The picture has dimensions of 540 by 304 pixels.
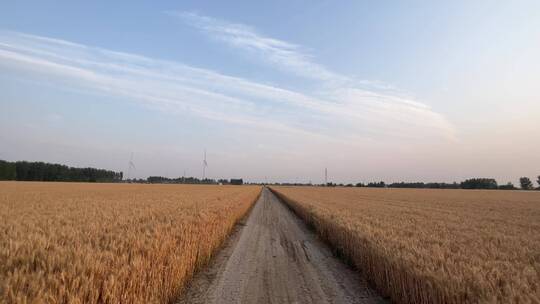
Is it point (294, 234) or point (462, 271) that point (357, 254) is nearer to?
point (462, 271)

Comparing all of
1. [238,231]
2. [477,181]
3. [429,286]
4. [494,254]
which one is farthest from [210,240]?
[477,181]

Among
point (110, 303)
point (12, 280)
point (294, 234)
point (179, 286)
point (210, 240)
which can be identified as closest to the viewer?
point (12, 280)

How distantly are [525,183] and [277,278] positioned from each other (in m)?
187

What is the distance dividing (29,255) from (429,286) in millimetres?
6057

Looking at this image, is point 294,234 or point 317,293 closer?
point 317,293

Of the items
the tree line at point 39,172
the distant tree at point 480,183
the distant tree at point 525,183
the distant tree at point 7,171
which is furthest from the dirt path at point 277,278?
the distant tree at point 525,183

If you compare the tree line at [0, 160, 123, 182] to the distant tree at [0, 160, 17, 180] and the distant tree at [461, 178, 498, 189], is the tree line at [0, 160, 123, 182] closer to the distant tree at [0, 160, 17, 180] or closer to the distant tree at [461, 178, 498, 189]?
the distant tree at [0, 160, 17, 180]

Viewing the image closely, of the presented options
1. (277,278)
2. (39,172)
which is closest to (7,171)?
(39,172)

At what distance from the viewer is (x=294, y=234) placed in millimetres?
15305

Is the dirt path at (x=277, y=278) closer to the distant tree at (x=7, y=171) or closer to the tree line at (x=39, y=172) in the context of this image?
the distant tree at (x=7, y=171)

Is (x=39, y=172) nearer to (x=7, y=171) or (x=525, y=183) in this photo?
(x=7, y=171)

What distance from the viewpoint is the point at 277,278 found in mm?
7797

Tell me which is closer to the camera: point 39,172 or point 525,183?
point 39,172

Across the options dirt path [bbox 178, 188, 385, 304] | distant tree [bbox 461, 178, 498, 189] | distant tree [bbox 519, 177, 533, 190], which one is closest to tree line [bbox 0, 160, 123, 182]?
dirt path [bbox 178, 188, 385, 304]
